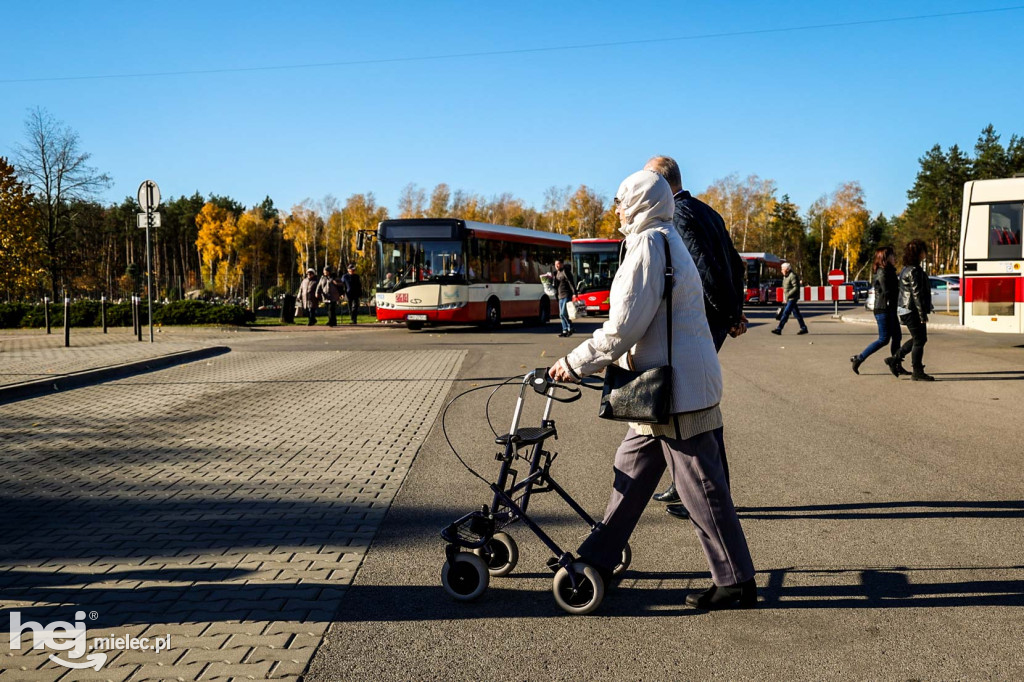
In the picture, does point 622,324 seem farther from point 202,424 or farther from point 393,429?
point 202,424

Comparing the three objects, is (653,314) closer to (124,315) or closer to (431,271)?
(431,271)

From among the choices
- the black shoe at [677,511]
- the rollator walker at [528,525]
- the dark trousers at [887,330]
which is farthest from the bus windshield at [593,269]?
the rollator walker at [528,525]

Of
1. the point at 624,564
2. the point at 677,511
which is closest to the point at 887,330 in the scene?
the point at 677,511

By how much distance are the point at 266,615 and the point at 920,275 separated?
1087 centimetres

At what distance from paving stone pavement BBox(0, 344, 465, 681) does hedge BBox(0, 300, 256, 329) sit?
17.6m

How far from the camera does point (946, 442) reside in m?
8.05

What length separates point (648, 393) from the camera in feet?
12.4

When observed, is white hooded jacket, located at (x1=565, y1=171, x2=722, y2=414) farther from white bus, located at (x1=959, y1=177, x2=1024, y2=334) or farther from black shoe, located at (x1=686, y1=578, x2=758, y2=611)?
white bus, located at (x1=959, y1=177, x2=1024, y2=334)

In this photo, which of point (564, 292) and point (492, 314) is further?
point (492, 314)

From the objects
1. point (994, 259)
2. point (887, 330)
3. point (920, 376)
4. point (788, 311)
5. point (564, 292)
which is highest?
point (994, 259)

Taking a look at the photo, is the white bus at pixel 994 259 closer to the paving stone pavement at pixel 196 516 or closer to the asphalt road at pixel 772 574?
the asphalt road at pixel 772 574

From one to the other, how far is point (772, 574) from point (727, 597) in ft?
2.06

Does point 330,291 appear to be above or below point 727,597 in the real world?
above

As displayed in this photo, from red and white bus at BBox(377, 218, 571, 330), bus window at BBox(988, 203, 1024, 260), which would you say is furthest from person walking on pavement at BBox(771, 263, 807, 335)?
red and white bus at BBox(377, 218, 571, 330)
